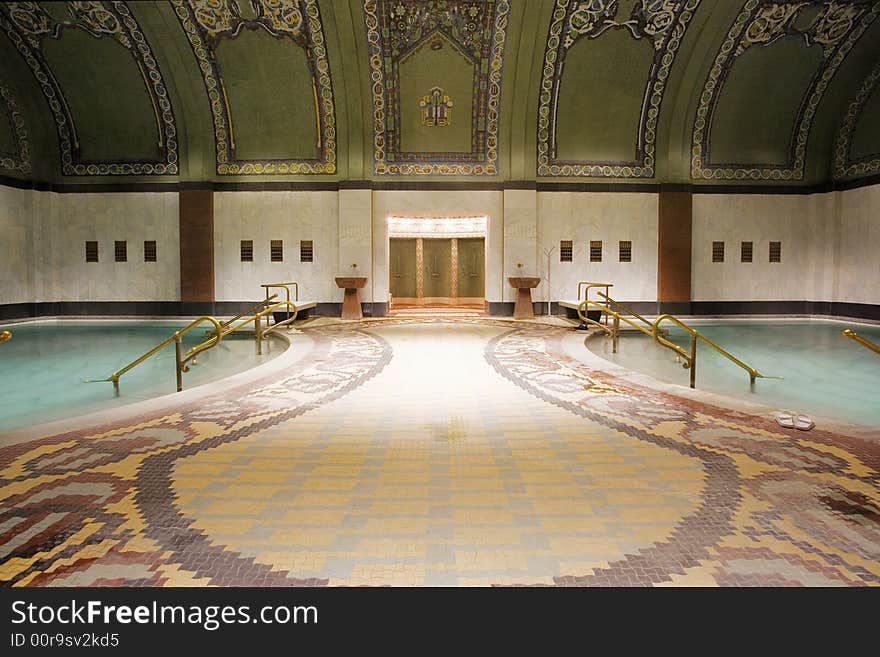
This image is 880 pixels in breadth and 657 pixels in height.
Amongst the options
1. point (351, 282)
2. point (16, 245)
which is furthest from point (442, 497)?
point (16, 245)

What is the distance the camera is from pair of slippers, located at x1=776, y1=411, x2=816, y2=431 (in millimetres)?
4113

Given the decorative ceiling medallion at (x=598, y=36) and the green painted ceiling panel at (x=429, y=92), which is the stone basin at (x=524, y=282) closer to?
the decorative ceiling medallion at (x=598, y=36)

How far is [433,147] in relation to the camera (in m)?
14.4

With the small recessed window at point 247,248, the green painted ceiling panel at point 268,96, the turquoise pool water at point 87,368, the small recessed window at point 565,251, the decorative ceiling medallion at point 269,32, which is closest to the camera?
the turquoise pool water at point 87,368

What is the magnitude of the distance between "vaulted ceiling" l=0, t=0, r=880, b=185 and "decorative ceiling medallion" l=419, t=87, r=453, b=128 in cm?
5

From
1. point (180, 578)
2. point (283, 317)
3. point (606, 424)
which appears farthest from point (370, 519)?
point (283, 317)

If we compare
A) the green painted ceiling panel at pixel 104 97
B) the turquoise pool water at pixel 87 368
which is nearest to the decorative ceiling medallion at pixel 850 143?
the turquoise pool water at pixel 87 368

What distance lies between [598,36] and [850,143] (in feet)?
22.8

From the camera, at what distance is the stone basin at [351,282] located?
43.1 ft

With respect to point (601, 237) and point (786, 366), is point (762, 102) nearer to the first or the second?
point (601, 237)

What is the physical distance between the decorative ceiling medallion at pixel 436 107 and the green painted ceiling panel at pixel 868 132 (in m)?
9.91

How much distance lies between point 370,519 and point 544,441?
1.62m

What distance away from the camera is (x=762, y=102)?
1416 centimetres
